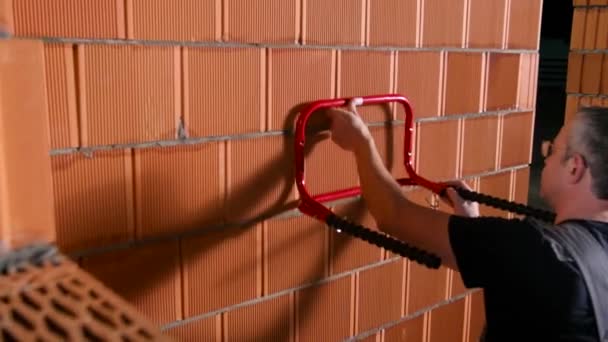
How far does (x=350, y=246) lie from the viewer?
5.40ft

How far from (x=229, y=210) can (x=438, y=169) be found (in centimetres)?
69

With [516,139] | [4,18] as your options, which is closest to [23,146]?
[4,18]

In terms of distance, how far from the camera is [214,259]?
1.36 meters

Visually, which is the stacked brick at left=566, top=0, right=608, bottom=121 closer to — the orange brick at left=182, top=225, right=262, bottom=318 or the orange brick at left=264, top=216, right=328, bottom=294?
the orange brick at left=264, top=216, right=328, bottom=294

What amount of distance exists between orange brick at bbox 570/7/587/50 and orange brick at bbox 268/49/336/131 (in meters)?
2.74

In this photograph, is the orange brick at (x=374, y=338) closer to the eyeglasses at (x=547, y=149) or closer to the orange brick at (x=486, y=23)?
the eyeglasses at (x=547, y=149)

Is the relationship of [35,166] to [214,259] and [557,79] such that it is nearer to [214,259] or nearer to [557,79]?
[214,259]

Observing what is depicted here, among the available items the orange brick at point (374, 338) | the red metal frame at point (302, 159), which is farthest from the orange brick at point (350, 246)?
the orange brick at point (374, 338)

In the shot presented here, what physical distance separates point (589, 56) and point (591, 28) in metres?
0.15

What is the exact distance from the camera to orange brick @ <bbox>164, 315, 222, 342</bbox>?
1.33m

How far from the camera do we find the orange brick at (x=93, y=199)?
1.12 meters

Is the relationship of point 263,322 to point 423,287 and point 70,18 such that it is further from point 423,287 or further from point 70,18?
point 70,18

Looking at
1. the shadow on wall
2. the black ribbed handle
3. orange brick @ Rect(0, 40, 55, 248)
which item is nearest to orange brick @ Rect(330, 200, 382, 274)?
the shadow on wall

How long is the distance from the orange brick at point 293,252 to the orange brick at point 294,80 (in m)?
0.23
